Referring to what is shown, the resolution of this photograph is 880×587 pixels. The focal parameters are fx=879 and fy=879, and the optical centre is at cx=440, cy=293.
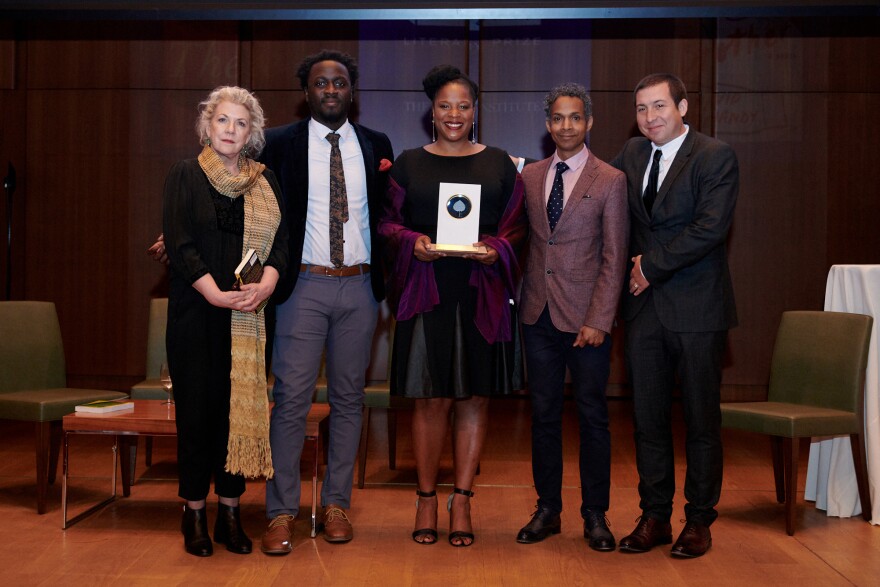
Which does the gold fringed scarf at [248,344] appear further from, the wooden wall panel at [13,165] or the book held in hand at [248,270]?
the wooden wall panel at [13,165]

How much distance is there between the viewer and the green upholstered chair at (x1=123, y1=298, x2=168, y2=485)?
176 inches

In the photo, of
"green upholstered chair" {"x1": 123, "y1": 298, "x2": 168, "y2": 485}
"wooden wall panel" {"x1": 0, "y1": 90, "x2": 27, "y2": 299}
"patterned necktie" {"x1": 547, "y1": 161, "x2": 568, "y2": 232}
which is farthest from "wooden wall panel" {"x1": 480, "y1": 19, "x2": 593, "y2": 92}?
"patterned necktie" {"x1": 547, "y1": 161, "x2": 568, "y2": 232}

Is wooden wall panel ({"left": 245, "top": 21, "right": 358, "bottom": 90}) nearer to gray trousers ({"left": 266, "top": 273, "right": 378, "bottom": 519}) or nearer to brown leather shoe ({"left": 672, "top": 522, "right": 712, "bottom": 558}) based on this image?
gray trousers ({"left": 266, "top": 273, "right": 378, "bottom": 519})

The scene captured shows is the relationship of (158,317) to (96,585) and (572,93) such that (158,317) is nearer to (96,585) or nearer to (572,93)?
(96,585)

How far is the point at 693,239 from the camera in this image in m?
3.07

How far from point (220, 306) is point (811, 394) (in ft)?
8.79

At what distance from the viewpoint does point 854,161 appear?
23.5ft

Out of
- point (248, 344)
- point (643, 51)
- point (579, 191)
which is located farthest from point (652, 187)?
point (643, 51)

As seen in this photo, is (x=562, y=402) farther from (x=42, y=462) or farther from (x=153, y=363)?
(x=153, y=363)

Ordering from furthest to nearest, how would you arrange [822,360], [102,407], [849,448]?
[822,360], [849,448], [102,407]

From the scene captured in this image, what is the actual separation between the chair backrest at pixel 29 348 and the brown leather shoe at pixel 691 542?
3.07 metres

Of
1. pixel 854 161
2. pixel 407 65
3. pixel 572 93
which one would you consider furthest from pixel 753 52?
pixel 572 93

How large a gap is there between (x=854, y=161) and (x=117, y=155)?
6077 mm

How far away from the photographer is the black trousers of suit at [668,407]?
320 centimetres
